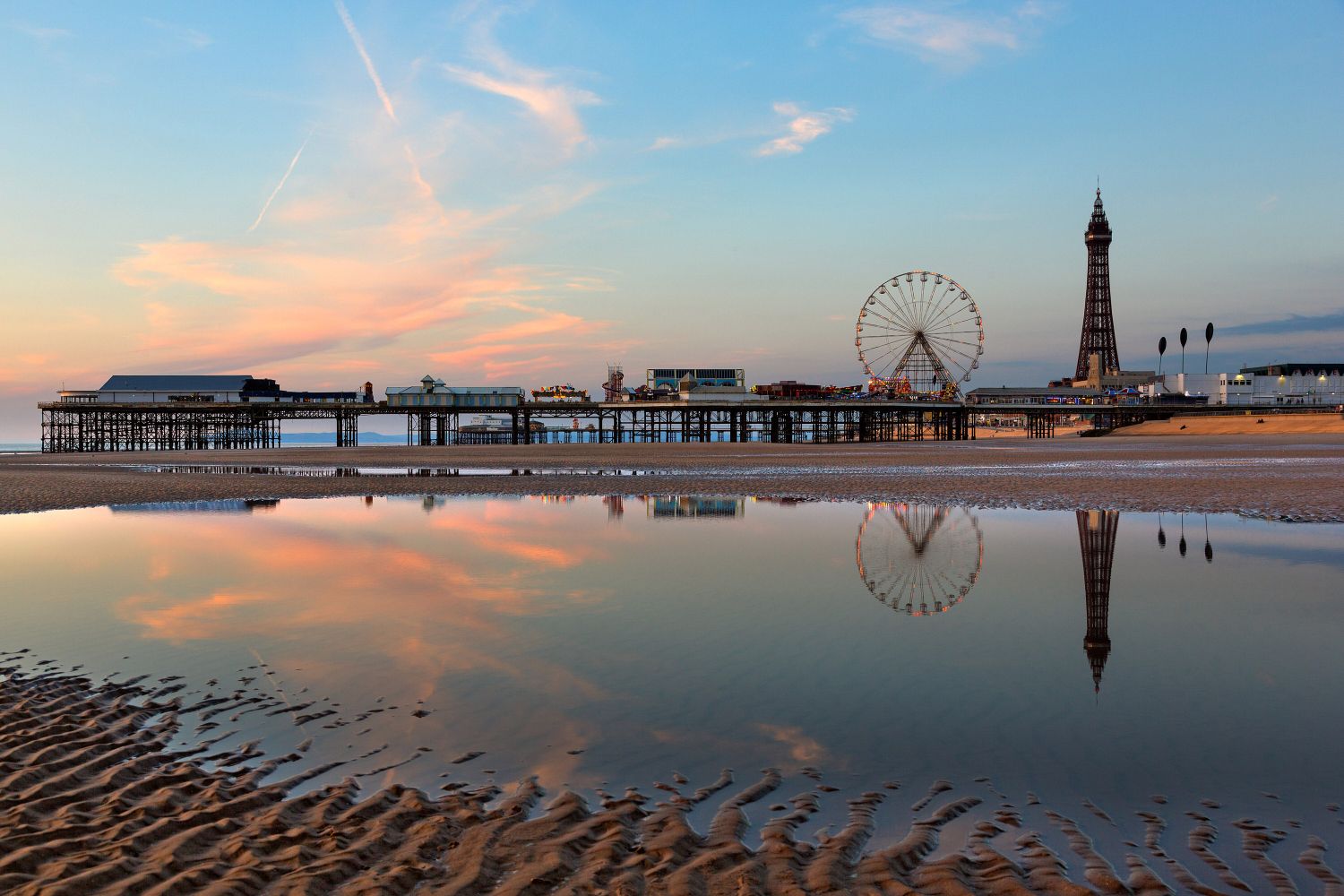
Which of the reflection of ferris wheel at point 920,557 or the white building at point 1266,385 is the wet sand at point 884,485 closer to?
the reflection of ferris wheel at point 920,557

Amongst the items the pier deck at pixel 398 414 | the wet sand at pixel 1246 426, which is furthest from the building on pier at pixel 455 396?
the wet sand at pixel 1246 426

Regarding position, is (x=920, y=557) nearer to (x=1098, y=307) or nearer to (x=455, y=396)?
(x=455, y=396)

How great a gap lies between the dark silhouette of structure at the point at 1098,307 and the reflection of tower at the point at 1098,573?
634 ft

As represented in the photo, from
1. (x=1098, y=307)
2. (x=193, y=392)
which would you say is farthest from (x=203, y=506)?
(x=1098, y=307)

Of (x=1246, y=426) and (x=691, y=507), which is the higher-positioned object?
(x=1246, y=426)

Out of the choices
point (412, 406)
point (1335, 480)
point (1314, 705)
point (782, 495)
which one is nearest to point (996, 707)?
point (1314, 705)

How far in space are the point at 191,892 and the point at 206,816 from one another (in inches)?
29.1

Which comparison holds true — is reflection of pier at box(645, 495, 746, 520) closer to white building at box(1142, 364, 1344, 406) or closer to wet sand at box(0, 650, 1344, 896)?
wet sand at box(0, 650, 1344, 896)

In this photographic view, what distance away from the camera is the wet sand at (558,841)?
347 cm

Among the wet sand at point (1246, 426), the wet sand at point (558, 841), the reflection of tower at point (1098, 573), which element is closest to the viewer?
the wet sand at point (558, 841)

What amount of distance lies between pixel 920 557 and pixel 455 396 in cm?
11983

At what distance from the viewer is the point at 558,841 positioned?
3.82 metres

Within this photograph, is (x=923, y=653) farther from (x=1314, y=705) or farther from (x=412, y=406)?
(x=412, y=406)

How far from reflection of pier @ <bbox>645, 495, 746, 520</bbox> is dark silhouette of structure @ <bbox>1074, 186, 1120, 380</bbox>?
7518 inches
